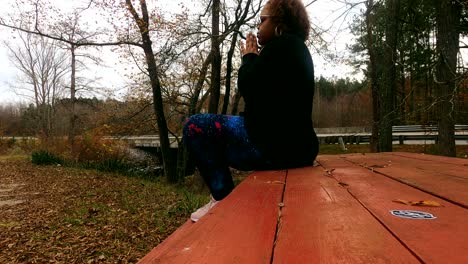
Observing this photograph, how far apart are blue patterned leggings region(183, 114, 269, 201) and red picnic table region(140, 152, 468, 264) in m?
0.60

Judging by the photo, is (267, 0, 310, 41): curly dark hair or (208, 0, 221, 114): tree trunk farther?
(208, 0, 221, 114): tree trunk

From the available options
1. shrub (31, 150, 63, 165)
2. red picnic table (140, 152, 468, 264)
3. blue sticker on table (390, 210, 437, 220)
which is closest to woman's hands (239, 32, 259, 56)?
red picnic table (140, 152, 468, 264)

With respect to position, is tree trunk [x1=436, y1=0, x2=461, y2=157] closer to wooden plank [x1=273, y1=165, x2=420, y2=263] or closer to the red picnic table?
the red picnic table

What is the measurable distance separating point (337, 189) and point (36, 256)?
3.87 meters

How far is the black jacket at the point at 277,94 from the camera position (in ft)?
6.88

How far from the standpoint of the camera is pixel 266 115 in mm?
2141

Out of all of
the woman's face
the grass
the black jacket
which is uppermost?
the woman's face

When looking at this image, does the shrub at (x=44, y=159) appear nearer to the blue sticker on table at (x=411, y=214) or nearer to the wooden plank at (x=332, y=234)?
the wooden plank at (x=332, y=234)

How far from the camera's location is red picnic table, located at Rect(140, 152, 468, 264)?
74cm

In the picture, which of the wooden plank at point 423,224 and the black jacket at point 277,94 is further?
the black jacket at point 277,94

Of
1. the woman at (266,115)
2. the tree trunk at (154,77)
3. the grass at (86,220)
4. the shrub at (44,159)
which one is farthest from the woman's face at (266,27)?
the shrub at (44,159)

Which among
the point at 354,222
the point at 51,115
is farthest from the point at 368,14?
the point at 51,115

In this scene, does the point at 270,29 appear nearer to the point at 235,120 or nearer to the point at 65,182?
the point at 235,120

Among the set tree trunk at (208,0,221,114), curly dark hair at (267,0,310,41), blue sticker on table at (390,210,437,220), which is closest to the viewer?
blue sticker on table at (390,210,437,220)
